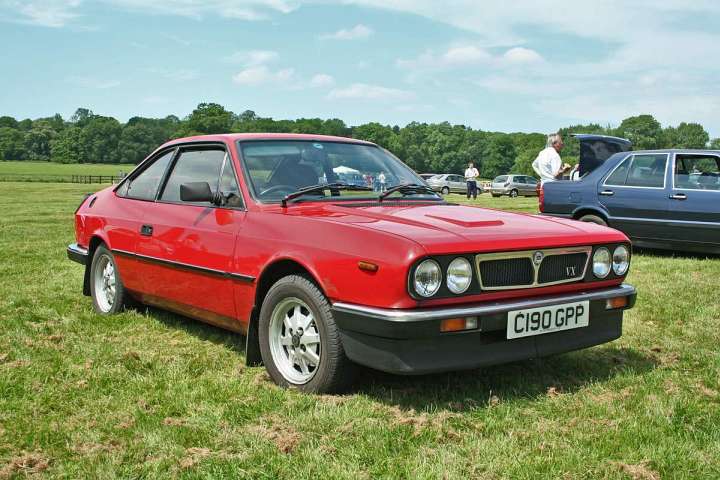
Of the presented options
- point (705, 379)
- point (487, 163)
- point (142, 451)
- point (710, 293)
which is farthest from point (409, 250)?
point (487, 163)

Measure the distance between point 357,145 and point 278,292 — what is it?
171 centimetres

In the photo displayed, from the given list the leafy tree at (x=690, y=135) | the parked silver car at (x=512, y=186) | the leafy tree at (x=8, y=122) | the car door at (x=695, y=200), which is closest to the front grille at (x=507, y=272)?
the car door at (x=695, y=200)

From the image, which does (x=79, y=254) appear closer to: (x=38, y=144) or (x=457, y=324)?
(x=457, y=324)

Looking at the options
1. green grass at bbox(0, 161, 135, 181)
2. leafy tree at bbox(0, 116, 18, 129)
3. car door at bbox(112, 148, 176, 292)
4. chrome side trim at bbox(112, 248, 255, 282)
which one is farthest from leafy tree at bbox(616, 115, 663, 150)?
chrome side trim at bbox(112, 248, 255, 282)

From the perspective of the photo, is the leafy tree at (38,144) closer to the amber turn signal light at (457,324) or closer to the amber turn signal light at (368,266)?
the amber turn signal light at (368,266)

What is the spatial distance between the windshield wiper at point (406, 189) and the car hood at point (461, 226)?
0.58ft

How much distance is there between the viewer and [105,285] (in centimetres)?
632

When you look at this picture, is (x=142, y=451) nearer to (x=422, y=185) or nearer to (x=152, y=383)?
(x=152, y=383)

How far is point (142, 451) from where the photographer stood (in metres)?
3.22

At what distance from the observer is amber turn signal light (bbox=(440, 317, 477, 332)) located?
11.5 feet

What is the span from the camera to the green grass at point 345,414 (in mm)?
3062

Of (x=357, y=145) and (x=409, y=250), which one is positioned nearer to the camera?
(x=409, y=250)

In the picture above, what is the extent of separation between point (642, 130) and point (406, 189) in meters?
→ 121

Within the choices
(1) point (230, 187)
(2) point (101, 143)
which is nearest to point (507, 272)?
(1) point (230, 187)
